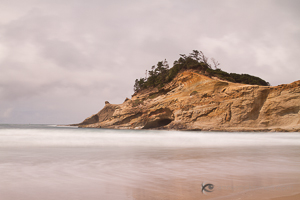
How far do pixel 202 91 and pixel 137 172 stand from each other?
3185cm

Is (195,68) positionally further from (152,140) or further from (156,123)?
(152,140)

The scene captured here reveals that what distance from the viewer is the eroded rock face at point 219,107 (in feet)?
93.9

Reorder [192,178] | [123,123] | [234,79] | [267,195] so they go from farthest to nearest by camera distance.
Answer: [234,79] < [123,123] < [192,178] < [267,195]

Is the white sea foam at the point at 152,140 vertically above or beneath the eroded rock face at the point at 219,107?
beneath

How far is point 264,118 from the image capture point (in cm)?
2947

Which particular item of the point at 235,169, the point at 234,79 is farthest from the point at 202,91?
the point at 235,169

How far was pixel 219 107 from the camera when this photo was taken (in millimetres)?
32344

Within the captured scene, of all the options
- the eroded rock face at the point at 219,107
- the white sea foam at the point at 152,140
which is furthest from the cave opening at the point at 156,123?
the white sea foam at the point at 152,140

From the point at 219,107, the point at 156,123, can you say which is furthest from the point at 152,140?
the point at 156,123

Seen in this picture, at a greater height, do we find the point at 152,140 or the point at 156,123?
the point at 156,123

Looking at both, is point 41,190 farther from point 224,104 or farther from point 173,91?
point 173,91

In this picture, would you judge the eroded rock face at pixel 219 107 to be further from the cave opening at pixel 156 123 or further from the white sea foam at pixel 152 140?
the white sea foam at pixel 152 140

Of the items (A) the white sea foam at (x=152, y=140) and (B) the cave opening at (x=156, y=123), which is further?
(B) the cave opening at (x=156, y=123)

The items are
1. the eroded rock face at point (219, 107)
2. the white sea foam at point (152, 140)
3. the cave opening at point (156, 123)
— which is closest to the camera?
the white sea foam at point (152, 140)
